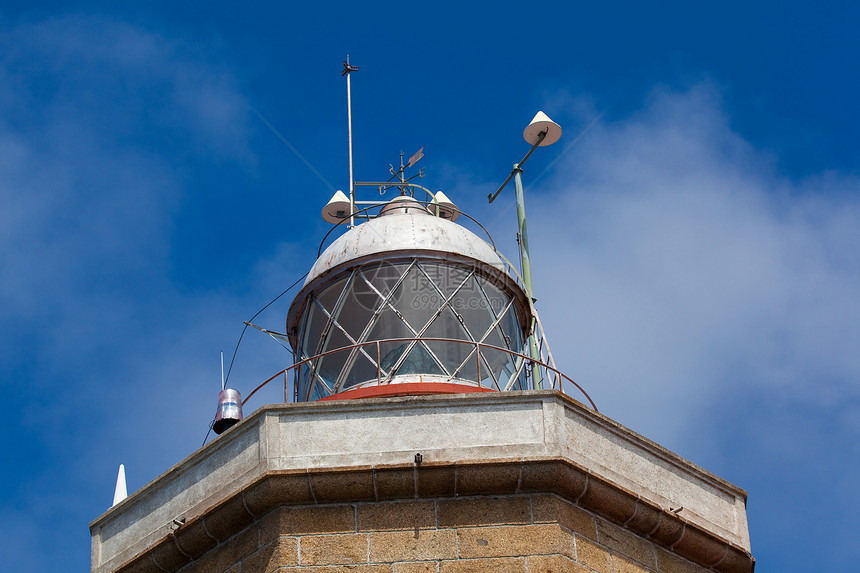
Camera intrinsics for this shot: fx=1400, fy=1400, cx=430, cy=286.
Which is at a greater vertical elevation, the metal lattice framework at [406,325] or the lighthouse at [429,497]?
the metal lattice framework at [406,325]

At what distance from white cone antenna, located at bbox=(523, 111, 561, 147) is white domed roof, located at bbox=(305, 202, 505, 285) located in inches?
109

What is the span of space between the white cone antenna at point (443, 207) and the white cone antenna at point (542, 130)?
4.11 ft

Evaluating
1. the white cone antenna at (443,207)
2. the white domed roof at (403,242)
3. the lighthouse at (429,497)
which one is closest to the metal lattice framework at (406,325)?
the white domed roof at (403,242)

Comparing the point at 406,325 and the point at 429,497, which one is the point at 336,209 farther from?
the point at 429,497

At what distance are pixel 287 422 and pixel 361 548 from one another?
4.10 feet

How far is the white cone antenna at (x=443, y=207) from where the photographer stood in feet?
51.7

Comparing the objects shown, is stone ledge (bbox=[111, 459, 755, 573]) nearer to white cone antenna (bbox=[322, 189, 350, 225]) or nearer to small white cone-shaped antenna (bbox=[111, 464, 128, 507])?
small white cone-shaped antenna (bbox=[111, 464, 128, 507])

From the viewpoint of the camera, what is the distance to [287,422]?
1155 cm

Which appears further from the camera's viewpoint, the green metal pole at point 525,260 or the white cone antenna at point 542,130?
the white cone antenna at point 542,130

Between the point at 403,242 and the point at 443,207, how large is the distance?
6.55 ft

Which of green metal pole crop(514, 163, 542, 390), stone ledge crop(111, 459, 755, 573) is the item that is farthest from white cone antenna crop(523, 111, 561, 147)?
stone ledge crop(111, 459, 755, 573)

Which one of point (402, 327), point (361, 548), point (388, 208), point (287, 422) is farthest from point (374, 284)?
point (361, 548)

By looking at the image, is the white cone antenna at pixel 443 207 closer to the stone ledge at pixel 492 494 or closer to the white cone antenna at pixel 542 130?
the white cone antenna at pixel 542 130

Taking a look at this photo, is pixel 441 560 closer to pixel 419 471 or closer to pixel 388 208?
pixel 419 471
